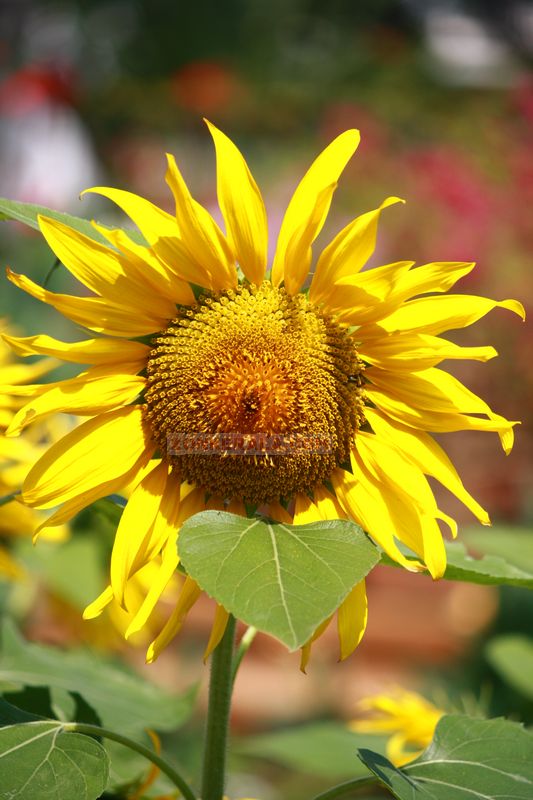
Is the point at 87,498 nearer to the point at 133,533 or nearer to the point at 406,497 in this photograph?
the point at 133,533

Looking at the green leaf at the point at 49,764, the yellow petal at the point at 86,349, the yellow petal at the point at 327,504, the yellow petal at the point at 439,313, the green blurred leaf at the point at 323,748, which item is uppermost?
the yellow petal at the point at 86,349

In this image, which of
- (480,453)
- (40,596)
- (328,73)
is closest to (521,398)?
(480,453)

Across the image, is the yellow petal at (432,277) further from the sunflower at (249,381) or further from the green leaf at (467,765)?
the green leaf at (467,765)

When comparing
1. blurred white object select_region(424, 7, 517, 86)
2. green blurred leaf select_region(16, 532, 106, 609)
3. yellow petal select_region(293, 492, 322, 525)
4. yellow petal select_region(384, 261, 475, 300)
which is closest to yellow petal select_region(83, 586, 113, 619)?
yellow petal select_region(293, 492, 322, 525)

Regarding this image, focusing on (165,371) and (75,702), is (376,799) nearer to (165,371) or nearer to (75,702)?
(75,702)

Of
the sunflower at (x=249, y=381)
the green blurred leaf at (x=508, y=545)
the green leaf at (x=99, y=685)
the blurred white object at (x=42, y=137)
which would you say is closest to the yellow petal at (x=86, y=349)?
the sunflower at (x=249, y=381)

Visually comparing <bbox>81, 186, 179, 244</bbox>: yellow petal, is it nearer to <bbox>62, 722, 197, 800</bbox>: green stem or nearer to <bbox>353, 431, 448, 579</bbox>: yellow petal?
<bbox>353, 431, 448, 579</bbox>: yellow petal

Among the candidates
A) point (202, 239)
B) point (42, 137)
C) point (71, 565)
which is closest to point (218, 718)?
point (202, 239)
